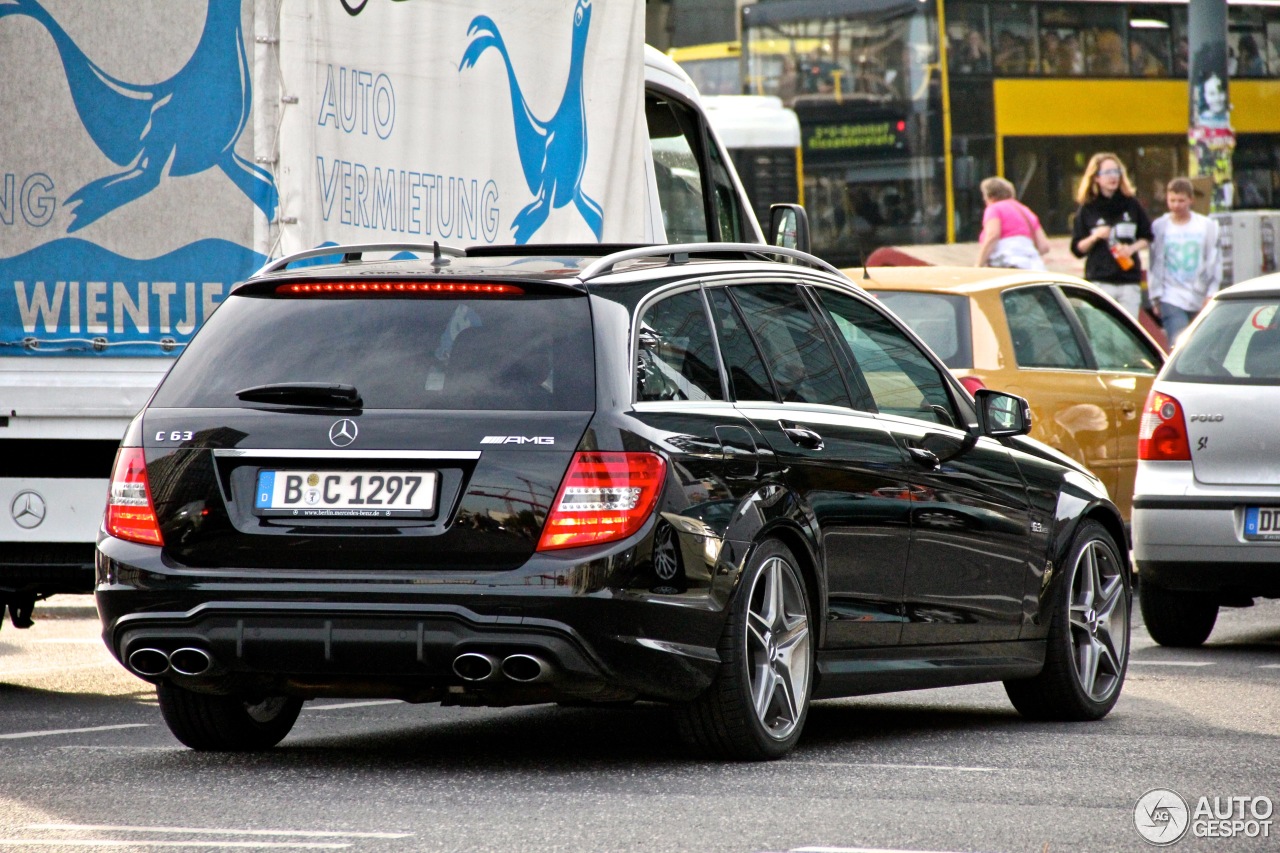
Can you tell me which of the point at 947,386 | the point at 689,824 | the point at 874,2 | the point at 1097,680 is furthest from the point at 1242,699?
the point at 874,2

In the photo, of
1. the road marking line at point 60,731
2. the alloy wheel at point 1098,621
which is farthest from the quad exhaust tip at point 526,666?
the alloy wheel at point 1098,621

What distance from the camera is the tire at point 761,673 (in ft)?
20.3

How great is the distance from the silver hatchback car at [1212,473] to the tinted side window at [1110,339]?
1763 millimetres

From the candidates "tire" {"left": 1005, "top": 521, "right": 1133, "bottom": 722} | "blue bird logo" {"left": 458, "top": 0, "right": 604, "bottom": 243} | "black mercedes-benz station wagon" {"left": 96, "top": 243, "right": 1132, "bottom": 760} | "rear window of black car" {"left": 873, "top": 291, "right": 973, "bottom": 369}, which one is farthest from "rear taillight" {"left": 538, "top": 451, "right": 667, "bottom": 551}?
"rear window of black car" {"left": 873, "top": 291, "right": 973, "bottom": 369}

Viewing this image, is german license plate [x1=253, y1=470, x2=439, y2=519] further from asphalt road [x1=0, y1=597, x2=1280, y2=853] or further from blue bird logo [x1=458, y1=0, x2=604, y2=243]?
blue bird logo [x1=458, y1=0, x2=604, y2=243]

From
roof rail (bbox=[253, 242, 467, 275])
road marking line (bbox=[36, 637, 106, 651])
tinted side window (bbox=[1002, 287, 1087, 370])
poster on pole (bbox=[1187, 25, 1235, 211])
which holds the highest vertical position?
poster on pole (bbox=[1187, 25, 1235, 211])

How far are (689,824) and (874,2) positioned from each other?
81.1 feet

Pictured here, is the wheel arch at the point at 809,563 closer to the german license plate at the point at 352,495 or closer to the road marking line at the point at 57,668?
the german license plate at the point at 352,495

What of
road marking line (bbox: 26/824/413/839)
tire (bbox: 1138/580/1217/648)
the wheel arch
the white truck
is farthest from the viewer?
tire (bbox: 1138/580/1217/648)

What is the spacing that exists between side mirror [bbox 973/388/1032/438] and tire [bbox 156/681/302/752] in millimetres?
2633

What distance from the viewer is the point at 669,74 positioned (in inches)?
464

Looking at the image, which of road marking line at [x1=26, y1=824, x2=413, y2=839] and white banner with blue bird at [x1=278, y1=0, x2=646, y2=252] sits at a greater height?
white banner with blue bird at [x1=278, y1=0, x2=646, y2=252]

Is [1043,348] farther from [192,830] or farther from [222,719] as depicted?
[192,830]

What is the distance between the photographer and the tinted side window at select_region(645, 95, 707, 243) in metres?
11.6
